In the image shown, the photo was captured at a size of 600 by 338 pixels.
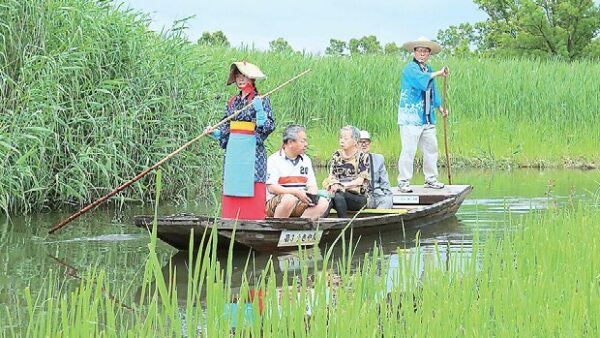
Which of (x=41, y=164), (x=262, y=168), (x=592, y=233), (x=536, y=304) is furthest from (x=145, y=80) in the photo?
(x=536, y=304)

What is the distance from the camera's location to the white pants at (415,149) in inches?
458

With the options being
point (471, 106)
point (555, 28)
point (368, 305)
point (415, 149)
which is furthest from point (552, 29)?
point (368, 305)

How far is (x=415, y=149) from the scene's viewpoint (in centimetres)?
1172

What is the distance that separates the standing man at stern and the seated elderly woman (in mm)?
1943

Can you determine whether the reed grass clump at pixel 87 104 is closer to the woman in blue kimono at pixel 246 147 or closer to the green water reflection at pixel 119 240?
the green water reflection at pixel 119 240

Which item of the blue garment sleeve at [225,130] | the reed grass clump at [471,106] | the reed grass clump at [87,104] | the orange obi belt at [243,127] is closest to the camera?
the orange obi belt at [243,127]

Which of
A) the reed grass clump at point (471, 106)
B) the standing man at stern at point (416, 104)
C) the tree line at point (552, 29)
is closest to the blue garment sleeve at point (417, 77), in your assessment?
the standing man at stern at point (416, 104)

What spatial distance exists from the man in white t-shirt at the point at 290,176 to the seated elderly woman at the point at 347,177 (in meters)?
0.67

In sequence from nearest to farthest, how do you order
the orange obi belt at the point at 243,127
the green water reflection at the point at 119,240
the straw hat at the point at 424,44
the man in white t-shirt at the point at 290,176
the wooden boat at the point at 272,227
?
1. the green water reflection at the point at 119,240
2. the wooden boat at the point at 272,227
3. the orange obi belt at the point at 243,127
4. the man in white t-shirt at the point at 290,176
5. the straw hat at the point at 424,44

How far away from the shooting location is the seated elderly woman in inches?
376

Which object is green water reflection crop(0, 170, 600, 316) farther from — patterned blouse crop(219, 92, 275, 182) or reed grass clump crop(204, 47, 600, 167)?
reed grass clump crop(204, 47, 600, 167)

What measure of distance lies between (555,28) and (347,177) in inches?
1091

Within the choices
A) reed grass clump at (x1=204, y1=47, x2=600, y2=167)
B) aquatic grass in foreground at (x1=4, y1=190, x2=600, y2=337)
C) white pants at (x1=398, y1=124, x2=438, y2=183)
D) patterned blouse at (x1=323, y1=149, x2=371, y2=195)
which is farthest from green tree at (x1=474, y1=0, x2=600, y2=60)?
aquatic grass in foreground at (x1=4, y1=190, x2=600, y2=337)

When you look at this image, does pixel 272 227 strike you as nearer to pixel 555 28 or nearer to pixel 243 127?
pixel 243 127
